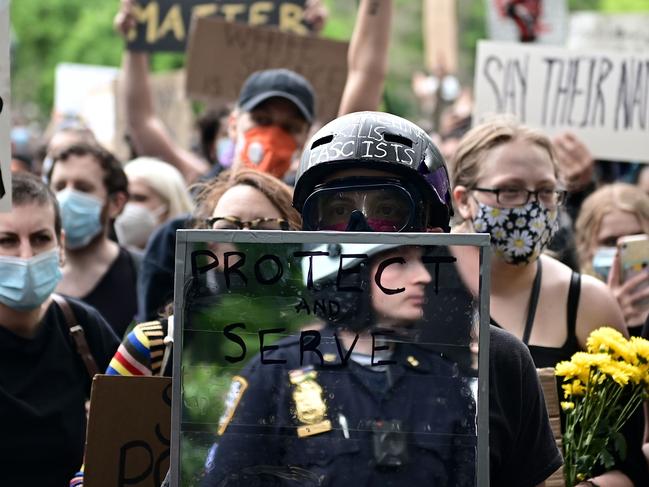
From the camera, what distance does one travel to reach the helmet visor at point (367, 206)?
9.52 feet

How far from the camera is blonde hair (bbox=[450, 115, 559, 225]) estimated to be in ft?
15.4

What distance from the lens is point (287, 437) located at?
103 inches

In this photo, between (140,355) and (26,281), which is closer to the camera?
(140,355)

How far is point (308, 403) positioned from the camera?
2.62 metres

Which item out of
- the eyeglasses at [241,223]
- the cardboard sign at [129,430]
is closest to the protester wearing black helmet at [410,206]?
the cardboard sign at [129,430]

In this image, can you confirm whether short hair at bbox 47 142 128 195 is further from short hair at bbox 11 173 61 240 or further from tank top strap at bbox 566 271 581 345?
tank top strap at bbox 566 271 581 345

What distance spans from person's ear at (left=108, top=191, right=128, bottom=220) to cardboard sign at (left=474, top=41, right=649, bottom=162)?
2380 millimetres

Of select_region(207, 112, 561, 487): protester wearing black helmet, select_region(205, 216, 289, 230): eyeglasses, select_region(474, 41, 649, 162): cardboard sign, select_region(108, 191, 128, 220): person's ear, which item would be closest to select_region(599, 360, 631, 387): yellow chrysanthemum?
→ select_region(207, 112, 561, 487): protester wearing black helmet

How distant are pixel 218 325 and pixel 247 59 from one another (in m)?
6.32

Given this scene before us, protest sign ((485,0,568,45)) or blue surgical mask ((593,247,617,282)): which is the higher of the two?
protest sign ((485,0,568,45))

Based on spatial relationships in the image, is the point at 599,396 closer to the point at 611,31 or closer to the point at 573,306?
the point at 573,306

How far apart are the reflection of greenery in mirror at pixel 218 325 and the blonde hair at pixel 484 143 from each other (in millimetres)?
2178

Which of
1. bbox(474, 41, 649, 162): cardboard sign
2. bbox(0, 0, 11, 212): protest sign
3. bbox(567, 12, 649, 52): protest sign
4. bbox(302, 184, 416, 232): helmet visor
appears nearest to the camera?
bbox(302, 184, 416, 232): helmet visor

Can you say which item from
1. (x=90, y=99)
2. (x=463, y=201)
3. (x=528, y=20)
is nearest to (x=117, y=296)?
(x=463, y=201)
